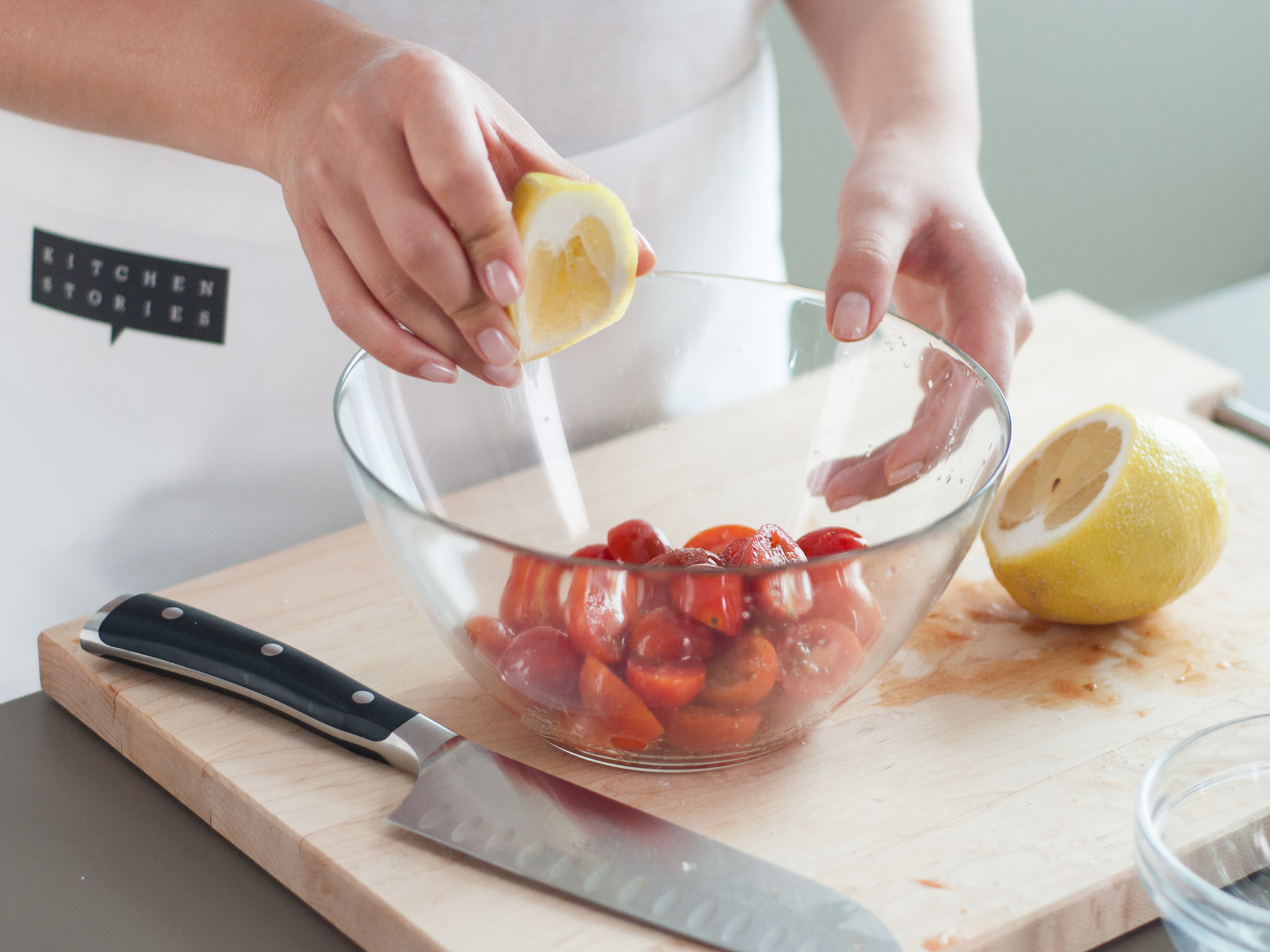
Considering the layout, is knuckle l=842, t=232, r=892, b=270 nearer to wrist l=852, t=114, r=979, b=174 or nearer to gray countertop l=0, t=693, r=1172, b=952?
wrist l=852, t=114, r=979, b=174

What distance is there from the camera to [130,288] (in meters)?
0.97

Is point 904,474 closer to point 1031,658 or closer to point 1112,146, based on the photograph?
point 1031,658

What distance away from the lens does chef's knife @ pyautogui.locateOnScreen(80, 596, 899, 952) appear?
0.57 meters

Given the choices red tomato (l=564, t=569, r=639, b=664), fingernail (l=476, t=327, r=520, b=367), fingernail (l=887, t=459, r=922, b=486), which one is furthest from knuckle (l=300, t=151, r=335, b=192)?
fingernail (l=887, t=459, r=922, b=486)

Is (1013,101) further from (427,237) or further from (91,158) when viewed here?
(427,237)

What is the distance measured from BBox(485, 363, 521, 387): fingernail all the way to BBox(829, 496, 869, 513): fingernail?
1.07ft

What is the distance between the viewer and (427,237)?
54cm

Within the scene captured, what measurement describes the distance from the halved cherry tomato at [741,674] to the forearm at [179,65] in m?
0.34

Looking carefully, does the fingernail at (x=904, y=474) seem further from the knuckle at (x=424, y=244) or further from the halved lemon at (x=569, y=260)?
the knuckle at (x=424, y=244)

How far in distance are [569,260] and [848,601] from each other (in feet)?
0.73

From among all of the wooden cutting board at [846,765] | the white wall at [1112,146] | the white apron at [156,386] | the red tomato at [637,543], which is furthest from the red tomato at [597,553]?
the white wall at [1112,146]

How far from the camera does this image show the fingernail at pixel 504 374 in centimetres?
61

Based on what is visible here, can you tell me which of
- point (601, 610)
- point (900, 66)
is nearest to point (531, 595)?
point (601, 610)

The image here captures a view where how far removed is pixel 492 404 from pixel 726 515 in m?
0.20
